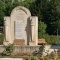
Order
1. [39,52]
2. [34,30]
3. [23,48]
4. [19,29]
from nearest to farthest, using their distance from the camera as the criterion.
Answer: [39,52]
[23,48]
[34,30]
[19,29]

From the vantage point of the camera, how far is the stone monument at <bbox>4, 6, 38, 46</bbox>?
2545 cm

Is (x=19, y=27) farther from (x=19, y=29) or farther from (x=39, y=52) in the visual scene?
(x=39, y=52)

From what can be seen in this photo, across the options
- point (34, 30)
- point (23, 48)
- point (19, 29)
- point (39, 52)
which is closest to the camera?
point (39, 52)

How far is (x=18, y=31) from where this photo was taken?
1003 inches

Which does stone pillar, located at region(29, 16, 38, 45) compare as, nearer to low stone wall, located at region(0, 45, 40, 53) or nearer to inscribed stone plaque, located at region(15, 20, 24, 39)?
inscribed stone plaque, located at region(15, 20, 24, 39)

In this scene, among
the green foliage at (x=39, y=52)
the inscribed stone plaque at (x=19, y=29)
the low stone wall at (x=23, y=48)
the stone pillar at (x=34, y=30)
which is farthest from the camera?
the inscribed stone plaque at (x=19, y=29)

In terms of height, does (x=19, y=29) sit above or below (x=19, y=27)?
below

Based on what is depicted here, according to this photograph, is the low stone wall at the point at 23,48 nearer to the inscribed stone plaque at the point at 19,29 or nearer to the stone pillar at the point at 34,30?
the stone pillar at the point at 34,30

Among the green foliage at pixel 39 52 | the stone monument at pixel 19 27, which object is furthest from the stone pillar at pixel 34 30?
the green foliage at pixel 39 52

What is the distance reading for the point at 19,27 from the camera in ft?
83.5

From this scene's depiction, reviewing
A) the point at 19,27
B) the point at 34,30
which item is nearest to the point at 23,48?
the point at 34,30

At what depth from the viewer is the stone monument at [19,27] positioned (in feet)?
83.5

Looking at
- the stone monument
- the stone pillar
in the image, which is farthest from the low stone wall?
the stone monument

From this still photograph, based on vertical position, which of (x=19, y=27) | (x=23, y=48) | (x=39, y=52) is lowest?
(x=39, y=52)
